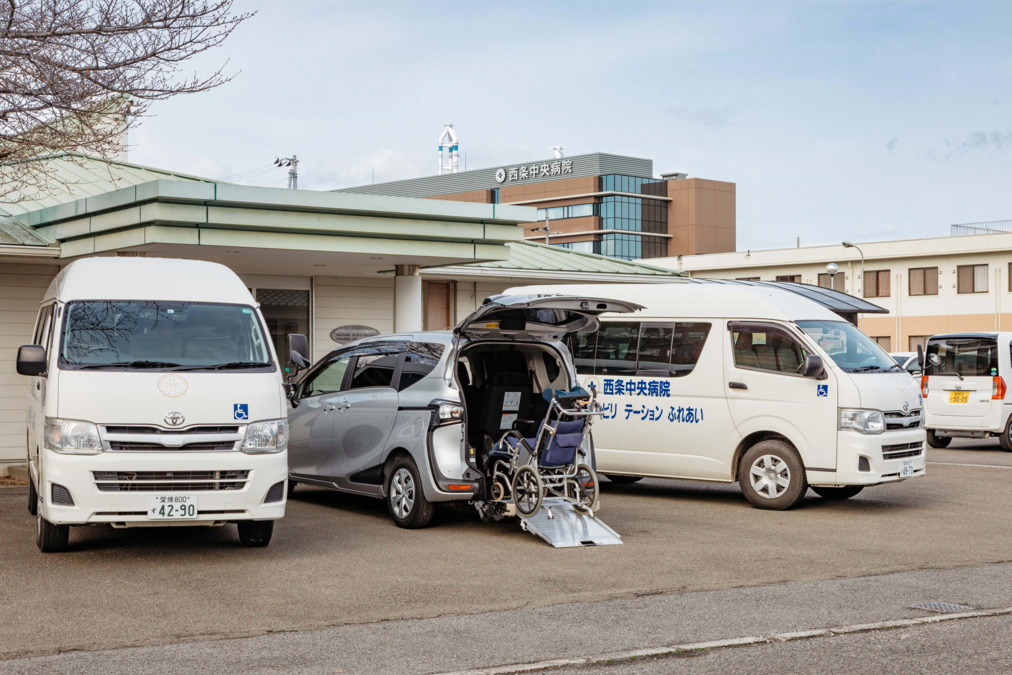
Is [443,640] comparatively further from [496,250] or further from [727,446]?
[496,250]

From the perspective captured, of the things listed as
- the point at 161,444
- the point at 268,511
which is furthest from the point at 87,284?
the point at 268,511

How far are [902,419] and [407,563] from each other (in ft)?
19.8

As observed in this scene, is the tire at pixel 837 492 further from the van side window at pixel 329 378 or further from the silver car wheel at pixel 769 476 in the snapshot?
the van side window at pixel 329 378

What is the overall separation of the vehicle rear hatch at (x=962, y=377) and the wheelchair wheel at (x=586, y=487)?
39.7 feet

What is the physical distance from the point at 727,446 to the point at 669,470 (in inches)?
30.8

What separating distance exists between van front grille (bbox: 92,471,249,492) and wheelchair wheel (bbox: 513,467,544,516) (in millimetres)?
2650

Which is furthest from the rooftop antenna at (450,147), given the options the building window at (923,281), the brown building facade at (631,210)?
the building window at (923,281)

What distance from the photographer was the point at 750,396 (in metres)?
12.8

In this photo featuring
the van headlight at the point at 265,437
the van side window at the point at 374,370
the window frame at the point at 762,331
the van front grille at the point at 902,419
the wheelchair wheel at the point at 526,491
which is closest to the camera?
the van headlight at the point at 265,437

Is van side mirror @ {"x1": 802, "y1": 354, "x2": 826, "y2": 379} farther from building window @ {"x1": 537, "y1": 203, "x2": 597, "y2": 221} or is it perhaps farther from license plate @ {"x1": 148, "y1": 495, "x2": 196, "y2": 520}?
building window @ {"x1": 537, "y1": 203, "x2": 597, "y2": 221}

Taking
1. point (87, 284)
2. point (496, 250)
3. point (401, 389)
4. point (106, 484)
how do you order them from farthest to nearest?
1. point (496, 250)
2. point (401, 389)
3. point (87, 284)
4. point (106, 484)

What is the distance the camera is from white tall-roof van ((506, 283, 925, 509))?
12195mm

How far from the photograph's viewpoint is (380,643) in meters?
6.68

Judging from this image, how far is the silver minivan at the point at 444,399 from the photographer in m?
10.6
